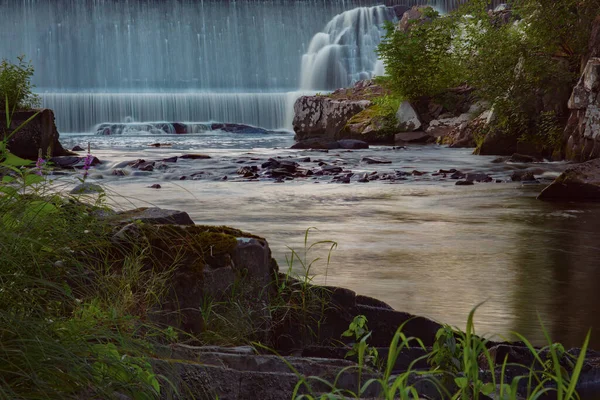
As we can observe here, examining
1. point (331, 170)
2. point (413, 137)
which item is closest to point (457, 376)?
point (331, 170)

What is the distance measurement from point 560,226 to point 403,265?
2957 mm

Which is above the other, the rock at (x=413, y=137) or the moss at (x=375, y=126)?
the moss at (x=375, y=126)

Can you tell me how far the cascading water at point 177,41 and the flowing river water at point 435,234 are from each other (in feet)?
96.8

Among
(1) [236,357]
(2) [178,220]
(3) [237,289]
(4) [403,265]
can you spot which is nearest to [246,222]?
(4) [403,265]

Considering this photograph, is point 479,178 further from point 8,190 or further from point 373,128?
point 373,128

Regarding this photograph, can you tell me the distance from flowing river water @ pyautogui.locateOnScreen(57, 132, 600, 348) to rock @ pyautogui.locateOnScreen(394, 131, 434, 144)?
926 cm

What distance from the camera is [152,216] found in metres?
4.06

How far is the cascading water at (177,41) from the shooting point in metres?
45.8

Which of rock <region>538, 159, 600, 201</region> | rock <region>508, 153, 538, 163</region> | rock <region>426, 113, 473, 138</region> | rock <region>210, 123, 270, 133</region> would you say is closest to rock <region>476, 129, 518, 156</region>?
rock <region>508, 153, 538, 163</region>

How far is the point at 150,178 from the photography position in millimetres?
15344

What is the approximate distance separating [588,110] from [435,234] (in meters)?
9.01

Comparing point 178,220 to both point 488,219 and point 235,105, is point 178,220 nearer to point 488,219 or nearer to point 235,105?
point 488,219

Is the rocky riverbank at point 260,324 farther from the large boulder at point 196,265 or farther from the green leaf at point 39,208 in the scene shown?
the green leaf at point 39,208

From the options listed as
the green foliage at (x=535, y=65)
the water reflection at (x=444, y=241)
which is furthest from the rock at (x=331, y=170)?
the green foliage at (x=535, y=65)
